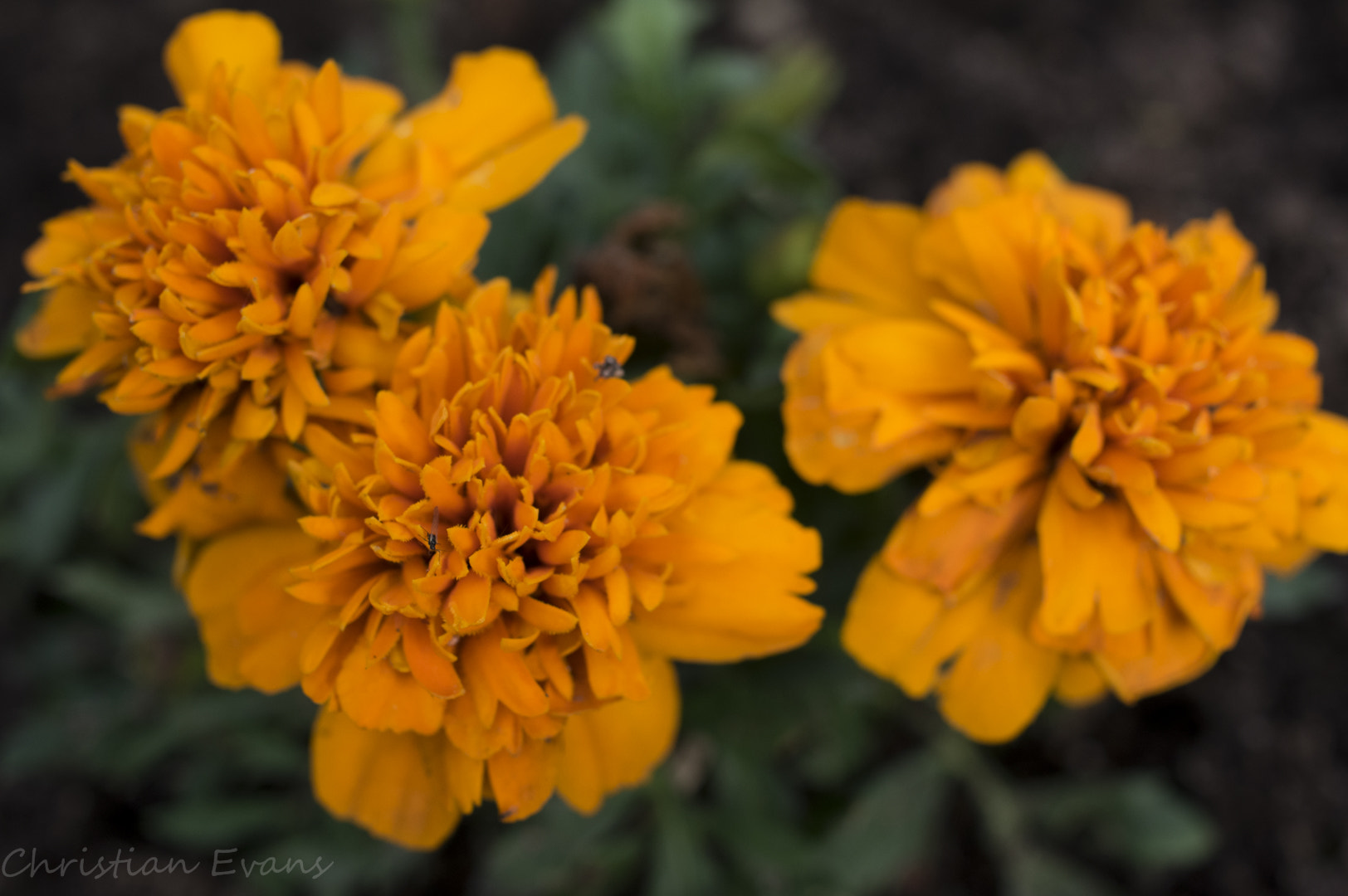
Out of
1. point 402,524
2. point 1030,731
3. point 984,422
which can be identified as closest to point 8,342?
point 402,524

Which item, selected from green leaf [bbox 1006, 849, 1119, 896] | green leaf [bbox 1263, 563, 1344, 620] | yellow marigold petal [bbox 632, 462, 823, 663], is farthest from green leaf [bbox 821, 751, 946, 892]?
yellow marigold petal [bbox 632, 462, 823, 663]

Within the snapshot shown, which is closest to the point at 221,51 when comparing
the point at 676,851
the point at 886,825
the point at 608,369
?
the point at 608,369

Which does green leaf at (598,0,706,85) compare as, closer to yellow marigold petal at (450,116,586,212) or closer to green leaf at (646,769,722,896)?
yellow marigold petal at (450,116,586,212)

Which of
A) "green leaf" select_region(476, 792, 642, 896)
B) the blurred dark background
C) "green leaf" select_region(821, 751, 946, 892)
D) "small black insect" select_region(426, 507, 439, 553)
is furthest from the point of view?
the blurred dark background

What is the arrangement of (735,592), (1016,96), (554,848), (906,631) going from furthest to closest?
(1016,96) → (554,848) → (906,631) → (735,592)

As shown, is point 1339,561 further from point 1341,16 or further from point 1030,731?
point 1341,16

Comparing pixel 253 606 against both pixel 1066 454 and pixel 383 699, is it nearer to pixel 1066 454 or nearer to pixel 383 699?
pixel 383 699
